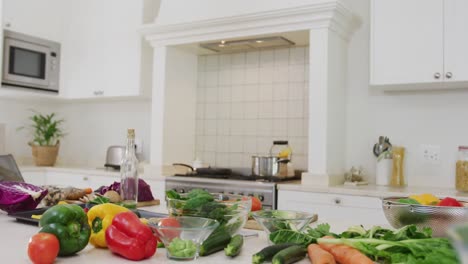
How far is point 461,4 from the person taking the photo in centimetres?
284

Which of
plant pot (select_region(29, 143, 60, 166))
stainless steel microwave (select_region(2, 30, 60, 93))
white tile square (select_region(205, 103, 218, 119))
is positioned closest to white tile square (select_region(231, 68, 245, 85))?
white tile square (select_region(205, 103, 218, 119))

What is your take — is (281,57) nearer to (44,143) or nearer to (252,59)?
(252,59)

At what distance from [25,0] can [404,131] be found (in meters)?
3.47

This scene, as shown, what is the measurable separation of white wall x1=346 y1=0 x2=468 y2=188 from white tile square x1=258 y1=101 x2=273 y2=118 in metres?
0.67

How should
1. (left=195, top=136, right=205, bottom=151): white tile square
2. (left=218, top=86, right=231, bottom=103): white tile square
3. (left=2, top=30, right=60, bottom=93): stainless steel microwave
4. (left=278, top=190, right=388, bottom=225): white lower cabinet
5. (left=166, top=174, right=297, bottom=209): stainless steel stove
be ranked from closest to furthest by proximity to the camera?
(left=278, top=190, right=388, bottom=225): white lower cabinet
(left=166, top=174, right=297, bottom=209): stainless steel stove
(left=2, top=30, right=60, bottom=93): stainless steel microwave
(left=218, top=86, right=231, bottom=103): white tile square
(left=195, top=136, right=205, bottom=151): white tile square

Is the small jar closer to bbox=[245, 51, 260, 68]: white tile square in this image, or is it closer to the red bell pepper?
bbox=[245, 51, 260, 68]: white tile square

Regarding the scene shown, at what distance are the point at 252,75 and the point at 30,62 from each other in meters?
2.06

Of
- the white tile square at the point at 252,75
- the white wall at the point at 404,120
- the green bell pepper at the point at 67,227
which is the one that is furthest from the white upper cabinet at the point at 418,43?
the green bell pepper at the point at 67,227

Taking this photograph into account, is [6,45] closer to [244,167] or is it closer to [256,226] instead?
[244,167]

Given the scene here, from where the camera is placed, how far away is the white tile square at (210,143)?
13.7 ft

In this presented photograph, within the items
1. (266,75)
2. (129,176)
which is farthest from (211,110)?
(129,176)

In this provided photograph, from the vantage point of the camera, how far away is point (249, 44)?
12.1ft

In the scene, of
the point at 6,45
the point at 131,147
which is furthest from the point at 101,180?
the point at 131,147

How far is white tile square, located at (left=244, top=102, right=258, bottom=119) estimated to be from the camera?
3979mm
